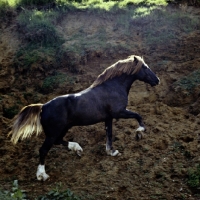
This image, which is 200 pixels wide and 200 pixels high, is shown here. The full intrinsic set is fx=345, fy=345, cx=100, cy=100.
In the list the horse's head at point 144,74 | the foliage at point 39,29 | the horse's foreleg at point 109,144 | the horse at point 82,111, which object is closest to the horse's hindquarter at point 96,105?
the horse at point 82,111

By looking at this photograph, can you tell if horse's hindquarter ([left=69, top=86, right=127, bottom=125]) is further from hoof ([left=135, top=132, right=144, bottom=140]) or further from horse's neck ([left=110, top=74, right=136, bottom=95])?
hoof ([left=135, top=132, right=144, bottom=140])

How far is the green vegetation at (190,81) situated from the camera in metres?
9.20

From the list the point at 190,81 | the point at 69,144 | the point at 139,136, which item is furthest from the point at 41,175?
the point at 190,81

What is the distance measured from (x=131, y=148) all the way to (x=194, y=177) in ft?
5.21

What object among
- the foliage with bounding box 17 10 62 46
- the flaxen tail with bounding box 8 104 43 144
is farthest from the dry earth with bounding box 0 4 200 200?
the foliage with bounding box 17 10 62 46

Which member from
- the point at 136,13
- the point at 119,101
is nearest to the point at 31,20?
the point at 136,13

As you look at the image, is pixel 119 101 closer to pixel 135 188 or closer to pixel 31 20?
pixel 135 188

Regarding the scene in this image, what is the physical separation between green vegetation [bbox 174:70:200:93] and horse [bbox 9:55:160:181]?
1928mm

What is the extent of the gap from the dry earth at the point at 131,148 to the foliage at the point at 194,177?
0.10 metres

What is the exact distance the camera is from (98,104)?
272 inches

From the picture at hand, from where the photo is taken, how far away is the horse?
21.5 ft

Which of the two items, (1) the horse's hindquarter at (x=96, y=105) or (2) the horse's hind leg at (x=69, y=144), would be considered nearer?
(1) the horse's hindquarter at (x=96, y=105)

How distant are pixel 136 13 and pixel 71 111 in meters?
7.65

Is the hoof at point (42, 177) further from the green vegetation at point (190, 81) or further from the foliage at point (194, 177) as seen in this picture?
the green vegetation at point (190, 81)
